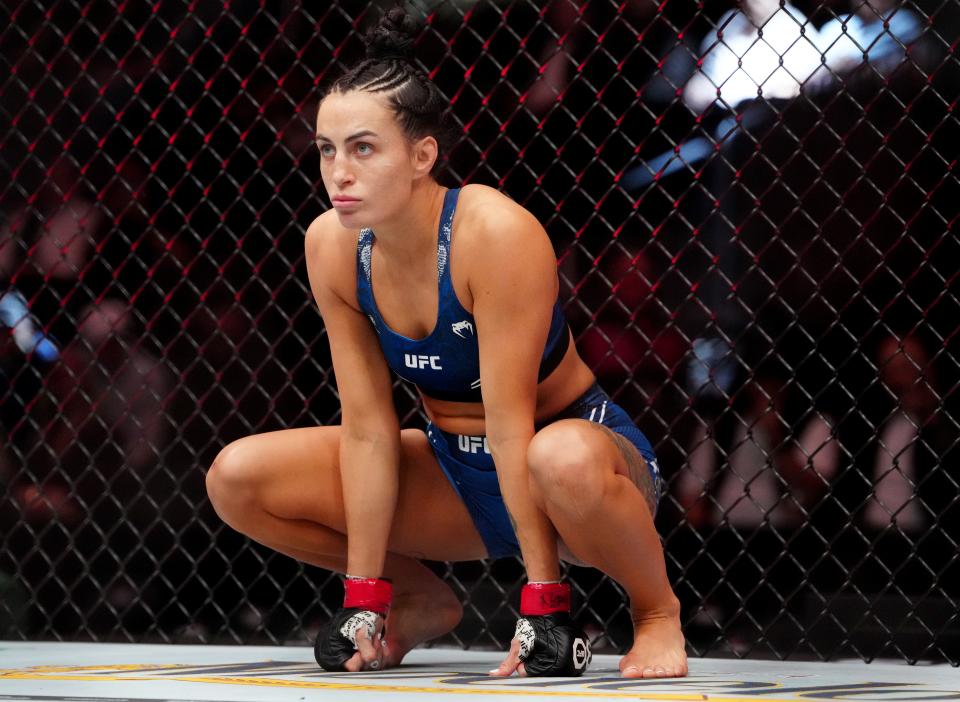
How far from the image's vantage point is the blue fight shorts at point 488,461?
1.94 metres

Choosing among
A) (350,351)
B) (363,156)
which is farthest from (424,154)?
(350,351)

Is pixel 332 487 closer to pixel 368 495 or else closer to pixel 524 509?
pixel 368 495

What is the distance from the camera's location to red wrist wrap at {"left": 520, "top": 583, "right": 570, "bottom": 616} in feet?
5.66

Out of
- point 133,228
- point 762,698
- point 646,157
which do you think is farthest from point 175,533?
point 762,698

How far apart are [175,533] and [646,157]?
139 centimetres

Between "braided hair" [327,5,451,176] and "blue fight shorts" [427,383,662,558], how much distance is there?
43cm

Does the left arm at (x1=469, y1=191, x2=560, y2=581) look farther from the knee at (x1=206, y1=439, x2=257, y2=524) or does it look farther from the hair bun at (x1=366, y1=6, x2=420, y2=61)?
the knee at (x1=206, y1=439, x2=257, y2=524)

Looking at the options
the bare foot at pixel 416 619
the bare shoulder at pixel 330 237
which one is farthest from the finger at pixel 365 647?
the bare shoulder at pixel 330 237

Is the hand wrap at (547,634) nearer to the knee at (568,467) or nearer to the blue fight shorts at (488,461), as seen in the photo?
the knee at (568,467)

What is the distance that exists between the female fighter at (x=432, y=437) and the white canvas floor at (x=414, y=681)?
0.09m

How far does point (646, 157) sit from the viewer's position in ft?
8.79

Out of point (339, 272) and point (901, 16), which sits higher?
point (901, 16)

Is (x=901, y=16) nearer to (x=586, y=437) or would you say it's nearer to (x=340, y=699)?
(x=586, y=437)

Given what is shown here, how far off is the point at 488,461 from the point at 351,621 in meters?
0.32
